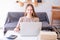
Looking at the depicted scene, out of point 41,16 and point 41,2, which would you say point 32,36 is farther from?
point 41,2

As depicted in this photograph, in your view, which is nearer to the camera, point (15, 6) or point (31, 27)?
point (31, 27)

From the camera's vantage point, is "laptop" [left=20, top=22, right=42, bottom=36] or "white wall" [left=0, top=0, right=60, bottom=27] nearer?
"laptop" [left=20, top=22, right=42, bottom=36]

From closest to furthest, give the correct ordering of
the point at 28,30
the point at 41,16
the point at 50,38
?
1. the point at 50,38
2. the point at 28,30
3. the point at 41,16

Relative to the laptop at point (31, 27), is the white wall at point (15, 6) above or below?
above

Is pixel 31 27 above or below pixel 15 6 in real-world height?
below

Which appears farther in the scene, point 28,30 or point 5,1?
point 5,1

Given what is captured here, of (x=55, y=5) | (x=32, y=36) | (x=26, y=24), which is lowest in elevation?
(x=32, y=36)

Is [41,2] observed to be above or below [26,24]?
above

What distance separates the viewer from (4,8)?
4.18m

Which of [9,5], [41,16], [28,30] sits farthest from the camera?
[9,5]

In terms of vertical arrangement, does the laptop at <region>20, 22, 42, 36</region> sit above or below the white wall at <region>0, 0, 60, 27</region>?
below

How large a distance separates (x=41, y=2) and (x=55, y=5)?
0.47 m

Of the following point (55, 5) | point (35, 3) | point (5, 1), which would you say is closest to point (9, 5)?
point (5, 1)

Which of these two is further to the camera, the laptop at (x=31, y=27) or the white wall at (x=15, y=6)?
the white wall at (x=15, y=6)
